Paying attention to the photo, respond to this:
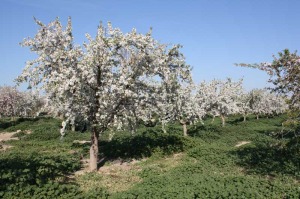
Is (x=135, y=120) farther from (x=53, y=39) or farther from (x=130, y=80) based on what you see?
(x=53, y=39)

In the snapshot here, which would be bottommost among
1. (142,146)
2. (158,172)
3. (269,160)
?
(158,172)

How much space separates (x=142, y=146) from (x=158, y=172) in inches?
258

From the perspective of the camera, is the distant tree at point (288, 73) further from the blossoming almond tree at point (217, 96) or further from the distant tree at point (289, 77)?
the blossoming almond tree at point (217, 96)

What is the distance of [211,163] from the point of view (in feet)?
63.2

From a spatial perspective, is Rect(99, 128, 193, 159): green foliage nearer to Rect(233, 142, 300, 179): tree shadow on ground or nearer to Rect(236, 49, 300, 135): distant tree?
Rect(233, 142, 300, 179): tree shadow on ground

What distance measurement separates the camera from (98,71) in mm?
16375

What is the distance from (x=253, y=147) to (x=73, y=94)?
15.4 meters

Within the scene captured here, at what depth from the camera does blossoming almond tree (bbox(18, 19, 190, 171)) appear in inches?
616

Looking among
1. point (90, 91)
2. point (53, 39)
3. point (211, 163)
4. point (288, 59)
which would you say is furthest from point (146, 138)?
point (288, 59)

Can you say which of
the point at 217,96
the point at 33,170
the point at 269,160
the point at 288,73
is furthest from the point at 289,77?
the point at 217,96

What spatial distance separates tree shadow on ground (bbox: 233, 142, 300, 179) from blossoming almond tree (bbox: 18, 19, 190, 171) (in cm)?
755

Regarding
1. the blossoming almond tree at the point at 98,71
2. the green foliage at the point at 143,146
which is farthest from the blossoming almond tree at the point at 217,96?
the blossoming almond tree at the point at 98,71

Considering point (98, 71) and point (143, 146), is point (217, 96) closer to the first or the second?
point (143, 146)

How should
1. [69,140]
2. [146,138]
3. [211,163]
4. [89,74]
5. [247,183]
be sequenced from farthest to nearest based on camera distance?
1. [69,140]
2. [146,138]
3. [211,163]
4. [89,74]
5. [247,183]
